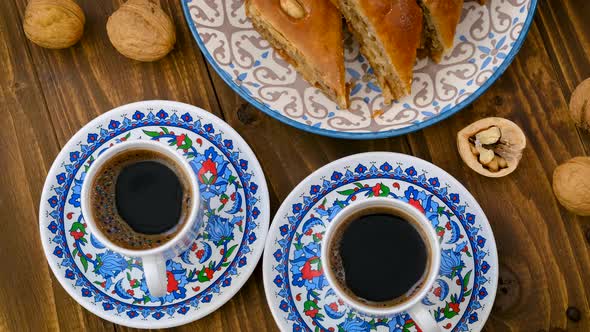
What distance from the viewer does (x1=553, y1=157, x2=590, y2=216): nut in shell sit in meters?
1.38

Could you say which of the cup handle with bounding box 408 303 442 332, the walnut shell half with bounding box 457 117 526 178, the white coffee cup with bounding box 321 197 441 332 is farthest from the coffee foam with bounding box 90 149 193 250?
the walnut shell half with bounding box 457 117 526 178

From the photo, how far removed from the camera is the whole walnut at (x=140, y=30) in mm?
1419

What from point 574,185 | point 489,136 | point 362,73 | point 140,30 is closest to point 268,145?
point 362,73

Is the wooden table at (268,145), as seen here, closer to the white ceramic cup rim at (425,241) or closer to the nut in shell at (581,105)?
the nut in shell at (581,105)

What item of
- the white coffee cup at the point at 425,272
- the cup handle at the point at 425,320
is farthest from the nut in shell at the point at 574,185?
the cup handle at the point at 425,320

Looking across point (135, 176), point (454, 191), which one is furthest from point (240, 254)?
point (454, 191)

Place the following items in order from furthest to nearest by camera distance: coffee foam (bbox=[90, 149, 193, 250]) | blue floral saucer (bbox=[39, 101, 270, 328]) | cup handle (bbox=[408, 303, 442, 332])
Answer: blue floral saucer (bbox=[39, 101, 270, 328]) → coffee foam (bbox=[90, 149, 193, 250]) → cup handle (bbox=[408, 303, 442, 332])

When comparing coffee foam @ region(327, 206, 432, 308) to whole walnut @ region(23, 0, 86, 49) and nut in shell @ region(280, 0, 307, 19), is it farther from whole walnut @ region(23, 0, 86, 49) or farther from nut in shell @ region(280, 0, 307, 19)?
whole walnut @ region(23, 0, 86, 49)

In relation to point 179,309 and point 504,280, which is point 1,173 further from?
point 504,280

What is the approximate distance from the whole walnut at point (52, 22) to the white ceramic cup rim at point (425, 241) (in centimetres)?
74

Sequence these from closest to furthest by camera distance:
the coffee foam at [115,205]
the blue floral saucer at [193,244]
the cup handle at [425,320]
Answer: the cup handle at [425,320], the coffee foam at [115,205], the blue floral saucer at [193,244]

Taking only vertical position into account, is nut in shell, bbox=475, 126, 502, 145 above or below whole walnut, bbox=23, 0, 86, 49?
below

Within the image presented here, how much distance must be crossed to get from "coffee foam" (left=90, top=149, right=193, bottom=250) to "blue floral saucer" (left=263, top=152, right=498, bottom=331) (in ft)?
0.66

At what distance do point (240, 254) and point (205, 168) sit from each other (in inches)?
8.0
